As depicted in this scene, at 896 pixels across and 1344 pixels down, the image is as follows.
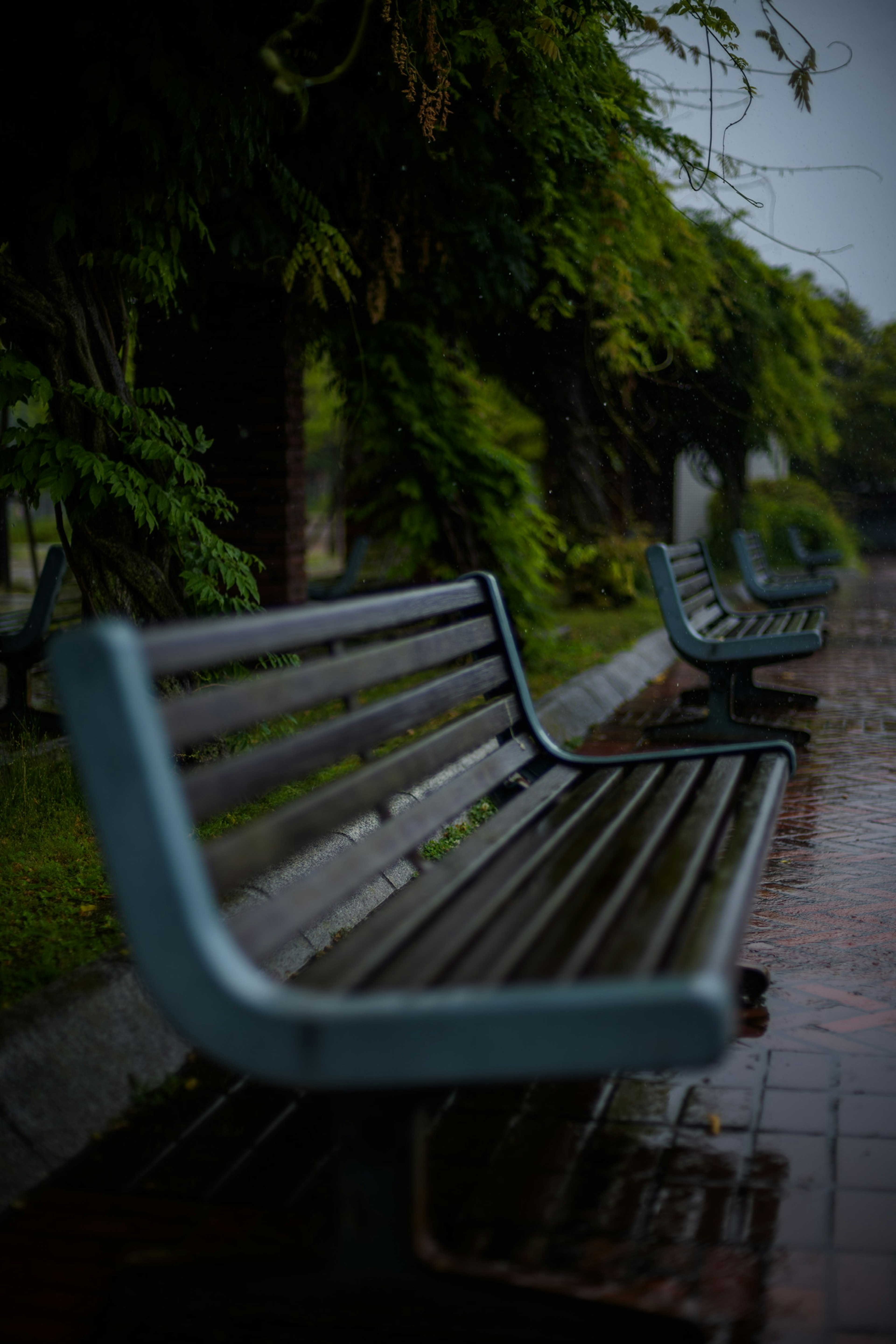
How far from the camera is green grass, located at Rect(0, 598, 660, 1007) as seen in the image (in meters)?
2.97

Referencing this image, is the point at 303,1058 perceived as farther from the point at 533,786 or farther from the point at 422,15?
the point at 422,15

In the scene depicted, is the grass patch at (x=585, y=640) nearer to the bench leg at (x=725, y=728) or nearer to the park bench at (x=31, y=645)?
the bench leg at (x=725, y=728)

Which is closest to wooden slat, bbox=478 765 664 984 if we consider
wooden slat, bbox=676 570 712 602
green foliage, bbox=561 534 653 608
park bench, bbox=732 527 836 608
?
wooden slat, bbox=676 570 712 602

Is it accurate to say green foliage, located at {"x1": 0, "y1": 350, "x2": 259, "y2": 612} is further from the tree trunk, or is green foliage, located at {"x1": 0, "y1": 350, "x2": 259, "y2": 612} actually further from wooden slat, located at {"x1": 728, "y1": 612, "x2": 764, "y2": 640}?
the tree trunk

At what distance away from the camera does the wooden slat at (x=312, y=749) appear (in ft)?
5.53

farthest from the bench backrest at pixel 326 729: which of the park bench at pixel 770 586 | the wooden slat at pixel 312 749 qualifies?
the park bench at pixel 770 586

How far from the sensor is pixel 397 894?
227 cm

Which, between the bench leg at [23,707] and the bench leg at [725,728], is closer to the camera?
the bench leg at [23,707]

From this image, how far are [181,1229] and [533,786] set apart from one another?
1.31 m

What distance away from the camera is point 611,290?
27.2 ft

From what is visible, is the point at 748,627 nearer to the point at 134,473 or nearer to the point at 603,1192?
the point at 134,473

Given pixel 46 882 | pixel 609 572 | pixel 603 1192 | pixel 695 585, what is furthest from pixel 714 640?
pixel 609 572

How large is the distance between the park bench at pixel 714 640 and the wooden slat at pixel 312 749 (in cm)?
370

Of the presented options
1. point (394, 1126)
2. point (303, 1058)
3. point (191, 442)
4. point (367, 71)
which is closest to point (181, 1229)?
point (394, 1126)
